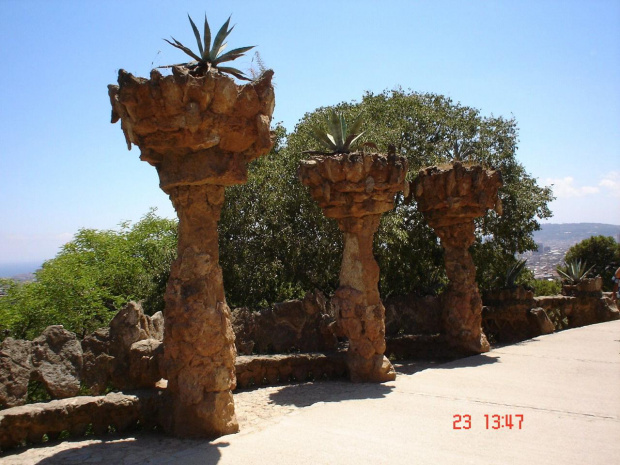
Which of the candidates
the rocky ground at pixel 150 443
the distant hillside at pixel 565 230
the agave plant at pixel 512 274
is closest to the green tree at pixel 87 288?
the rocky ground at pixel 150 443

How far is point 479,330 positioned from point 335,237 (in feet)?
11.8

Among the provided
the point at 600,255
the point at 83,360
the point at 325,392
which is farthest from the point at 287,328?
the point at 600,255

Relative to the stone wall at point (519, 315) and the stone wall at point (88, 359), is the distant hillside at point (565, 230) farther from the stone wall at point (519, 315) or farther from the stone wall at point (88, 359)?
the stone wall at point (88, 359)

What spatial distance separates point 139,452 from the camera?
5469 mm

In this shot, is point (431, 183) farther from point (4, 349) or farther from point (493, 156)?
point (4, 349)

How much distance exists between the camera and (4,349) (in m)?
5.58

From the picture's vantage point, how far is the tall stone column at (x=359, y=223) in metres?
8.84

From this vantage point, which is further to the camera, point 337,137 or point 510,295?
point 510,295

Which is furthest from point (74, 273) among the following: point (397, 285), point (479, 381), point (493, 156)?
point (493, 156)

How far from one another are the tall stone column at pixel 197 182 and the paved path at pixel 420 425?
0.54 m

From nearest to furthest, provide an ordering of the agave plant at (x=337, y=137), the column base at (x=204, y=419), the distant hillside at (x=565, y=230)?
the column base at (x=204, y=419) → the agave plant at (x=337, y=137) → the distant hillside at (x=565, y=230)

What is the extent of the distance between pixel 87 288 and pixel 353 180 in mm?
7584

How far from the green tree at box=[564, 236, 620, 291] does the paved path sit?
60.8 feet

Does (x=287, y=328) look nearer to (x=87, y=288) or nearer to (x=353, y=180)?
(x=353, y=180)
